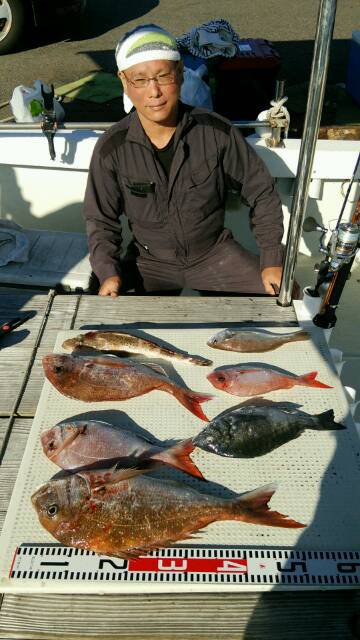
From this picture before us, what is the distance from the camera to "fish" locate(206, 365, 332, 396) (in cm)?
228

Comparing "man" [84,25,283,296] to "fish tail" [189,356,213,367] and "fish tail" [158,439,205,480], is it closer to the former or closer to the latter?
"fish tail" [189,356,213,367]

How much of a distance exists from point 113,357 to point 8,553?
931mm

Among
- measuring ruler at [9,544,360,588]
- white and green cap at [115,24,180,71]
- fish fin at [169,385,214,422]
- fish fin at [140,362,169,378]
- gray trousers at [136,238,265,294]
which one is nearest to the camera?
measuring ruler at [9,544,360,588]

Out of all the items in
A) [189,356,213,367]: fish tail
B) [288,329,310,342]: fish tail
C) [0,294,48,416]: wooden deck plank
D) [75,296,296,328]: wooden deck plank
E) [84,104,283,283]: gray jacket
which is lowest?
[0,294,48,416]: wooden deck plank

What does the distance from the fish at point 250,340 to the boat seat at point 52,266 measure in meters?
1.30

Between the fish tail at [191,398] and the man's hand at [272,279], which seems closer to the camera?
the fish tail at [191,398]

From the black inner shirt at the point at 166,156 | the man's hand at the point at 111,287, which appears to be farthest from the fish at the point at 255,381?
the black inner shirt at the point at 166,156

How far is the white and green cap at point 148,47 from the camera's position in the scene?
110 inches

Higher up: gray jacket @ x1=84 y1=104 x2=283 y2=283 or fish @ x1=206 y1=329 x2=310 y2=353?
gray jacket @ x1=84 y1=104 x2=283 y2=283

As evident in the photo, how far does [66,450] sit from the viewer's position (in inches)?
79.5

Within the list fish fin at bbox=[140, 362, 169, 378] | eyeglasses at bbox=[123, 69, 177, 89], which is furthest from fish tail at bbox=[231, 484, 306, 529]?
eyeglasses at bbox=[123, 69, 177, 89]

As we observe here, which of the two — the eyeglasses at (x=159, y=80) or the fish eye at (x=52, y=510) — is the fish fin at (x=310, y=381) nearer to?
the fish eye at (x=52, y=510)

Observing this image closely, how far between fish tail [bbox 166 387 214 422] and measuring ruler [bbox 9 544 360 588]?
592mm

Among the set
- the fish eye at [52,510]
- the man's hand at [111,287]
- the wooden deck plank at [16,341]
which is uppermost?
the fish eye at [52,510]
